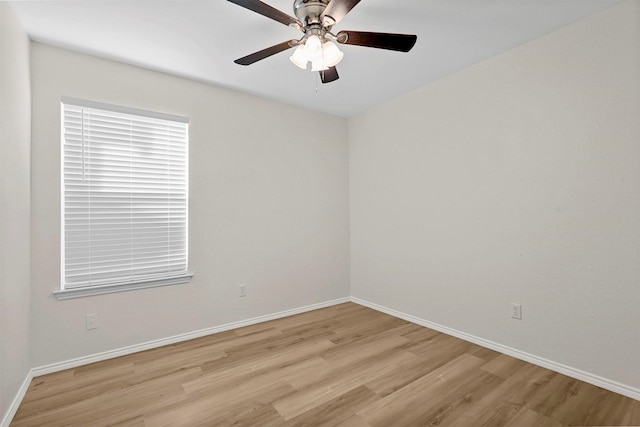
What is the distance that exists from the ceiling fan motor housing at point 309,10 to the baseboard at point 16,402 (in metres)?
2.72

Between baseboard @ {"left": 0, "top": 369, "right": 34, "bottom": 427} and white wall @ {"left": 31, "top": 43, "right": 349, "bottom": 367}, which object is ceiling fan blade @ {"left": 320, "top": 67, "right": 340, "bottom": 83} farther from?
baseboard @ {"left": 0, "top": 369, "right": 34, "bottom": 427}

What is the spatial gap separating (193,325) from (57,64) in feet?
7.84

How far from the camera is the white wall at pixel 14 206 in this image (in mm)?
1677

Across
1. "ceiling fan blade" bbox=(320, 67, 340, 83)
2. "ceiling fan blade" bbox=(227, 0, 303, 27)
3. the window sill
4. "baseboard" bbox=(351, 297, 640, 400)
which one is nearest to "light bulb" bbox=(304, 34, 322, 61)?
"ceiling fan blade" bbox=(227, 0, 303, 27)

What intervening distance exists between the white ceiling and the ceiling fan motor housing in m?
0.23

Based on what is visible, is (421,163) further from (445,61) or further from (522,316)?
(522,316)

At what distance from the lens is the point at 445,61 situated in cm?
262

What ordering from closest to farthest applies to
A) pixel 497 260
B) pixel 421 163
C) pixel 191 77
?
pixel 497 260, pixel 191 77, pixel 421 163

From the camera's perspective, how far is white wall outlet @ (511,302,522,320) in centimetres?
245

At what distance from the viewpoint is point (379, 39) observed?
1700mm

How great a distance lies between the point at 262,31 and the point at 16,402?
2810 mm

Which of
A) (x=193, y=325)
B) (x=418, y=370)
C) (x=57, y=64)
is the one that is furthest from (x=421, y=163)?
(x=57, y=64)

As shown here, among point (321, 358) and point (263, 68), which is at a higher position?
point (263, 68)

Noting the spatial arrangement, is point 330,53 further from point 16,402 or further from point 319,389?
point 16,402
